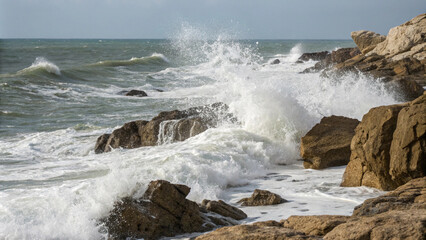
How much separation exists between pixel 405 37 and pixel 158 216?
642 inches

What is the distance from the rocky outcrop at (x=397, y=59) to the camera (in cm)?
1346

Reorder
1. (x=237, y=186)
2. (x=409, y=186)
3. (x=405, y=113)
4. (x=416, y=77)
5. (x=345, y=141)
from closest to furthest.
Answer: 1. (x=409, y=186)
2. (x=405, y=113)
3. (x=237, y=186)
4. (x=345, y=141)
5. (x=416, y=77)

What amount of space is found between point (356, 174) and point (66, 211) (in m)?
3.28

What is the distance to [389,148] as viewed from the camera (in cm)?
605

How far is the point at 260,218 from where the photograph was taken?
5.55 metres

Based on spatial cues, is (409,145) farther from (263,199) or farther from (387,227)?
(387,227)

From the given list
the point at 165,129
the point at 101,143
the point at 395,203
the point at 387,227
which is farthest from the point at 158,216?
the point at 101,143

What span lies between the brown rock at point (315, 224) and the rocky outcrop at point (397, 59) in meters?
8.72

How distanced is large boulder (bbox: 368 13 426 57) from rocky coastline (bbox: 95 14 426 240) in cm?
1073

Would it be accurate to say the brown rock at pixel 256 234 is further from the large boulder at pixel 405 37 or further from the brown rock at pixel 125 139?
the large boulder at pixel 405 37

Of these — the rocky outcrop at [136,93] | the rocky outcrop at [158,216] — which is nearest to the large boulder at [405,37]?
the rocky outcrop at [136,93]

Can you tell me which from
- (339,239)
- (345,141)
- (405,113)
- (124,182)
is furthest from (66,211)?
(345,141)

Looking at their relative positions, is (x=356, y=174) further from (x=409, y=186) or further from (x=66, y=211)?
(x=66, y=211)

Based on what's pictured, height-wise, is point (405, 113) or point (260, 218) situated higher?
point (405, 113)
